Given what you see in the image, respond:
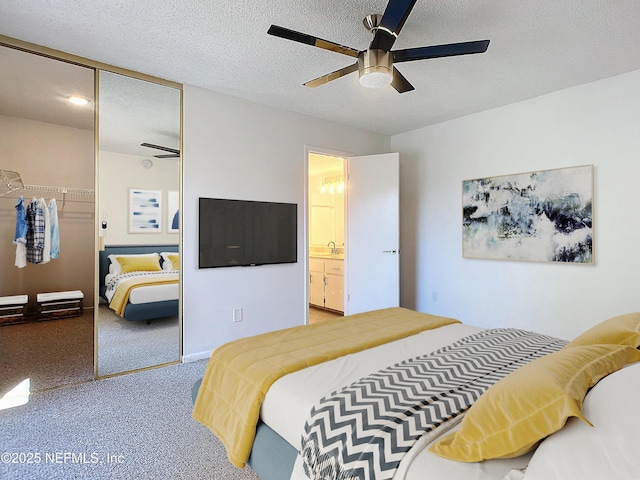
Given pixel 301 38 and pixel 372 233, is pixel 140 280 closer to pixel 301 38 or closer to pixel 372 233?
pixel 301 38

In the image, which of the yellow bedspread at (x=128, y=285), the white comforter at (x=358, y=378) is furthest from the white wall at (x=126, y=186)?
the white comforter at (x=358, y=378)

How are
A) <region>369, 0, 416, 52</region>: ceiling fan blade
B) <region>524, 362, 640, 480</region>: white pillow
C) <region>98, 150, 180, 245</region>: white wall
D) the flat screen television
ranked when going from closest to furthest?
<region>524, 362, 640, 480</region>: white pillow
<region>369, 0, 416, 52</region>: ceiling fan blade
<region>98, 150, 180, 245</region>: white wall
the flat screen television

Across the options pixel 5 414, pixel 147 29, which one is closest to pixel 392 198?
pixel 147 29

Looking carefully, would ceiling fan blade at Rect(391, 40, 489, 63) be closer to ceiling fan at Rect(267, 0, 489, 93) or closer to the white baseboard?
ceiling fan at Rect(267, 0, 489, 93)

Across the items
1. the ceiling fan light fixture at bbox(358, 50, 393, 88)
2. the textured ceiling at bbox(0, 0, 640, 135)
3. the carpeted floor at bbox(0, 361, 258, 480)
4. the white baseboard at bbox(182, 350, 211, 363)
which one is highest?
the textured ceiling at bbox(0, 0, 640, 135)

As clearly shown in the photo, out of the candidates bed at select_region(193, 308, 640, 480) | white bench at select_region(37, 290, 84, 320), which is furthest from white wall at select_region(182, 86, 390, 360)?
bed at select_region(193, 308, 640, 480)

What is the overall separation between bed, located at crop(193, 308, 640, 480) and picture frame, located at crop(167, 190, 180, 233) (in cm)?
173

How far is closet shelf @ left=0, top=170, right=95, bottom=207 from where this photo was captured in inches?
118

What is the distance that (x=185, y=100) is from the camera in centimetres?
329

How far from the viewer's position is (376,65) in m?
2.08

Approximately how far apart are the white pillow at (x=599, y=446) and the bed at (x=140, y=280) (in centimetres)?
311

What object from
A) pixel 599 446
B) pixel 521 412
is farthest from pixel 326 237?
pixel 599 446

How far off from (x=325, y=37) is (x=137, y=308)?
2758 millimetres

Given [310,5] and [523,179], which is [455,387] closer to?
[310,5]
